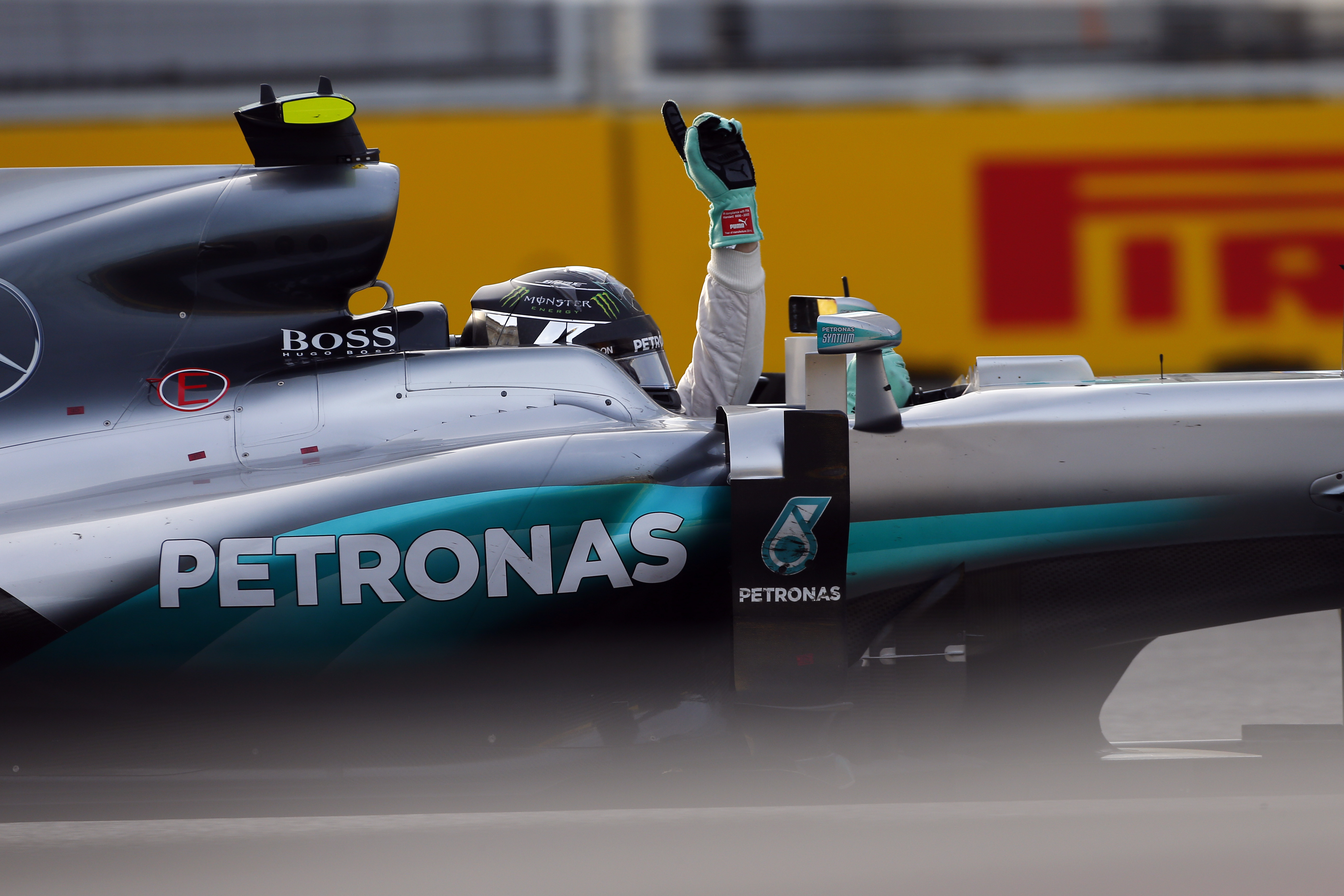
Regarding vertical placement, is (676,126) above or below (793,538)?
above

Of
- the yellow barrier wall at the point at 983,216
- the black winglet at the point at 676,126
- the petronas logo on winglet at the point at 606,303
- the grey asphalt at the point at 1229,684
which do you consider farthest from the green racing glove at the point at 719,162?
the yellow barrier wall at the point at 983,216

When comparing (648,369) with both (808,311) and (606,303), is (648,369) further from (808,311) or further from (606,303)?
(808,311)

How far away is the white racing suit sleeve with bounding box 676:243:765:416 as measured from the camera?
10.5 ft

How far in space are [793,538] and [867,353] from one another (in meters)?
0.38

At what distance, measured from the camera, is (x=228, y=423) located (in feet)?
8.23

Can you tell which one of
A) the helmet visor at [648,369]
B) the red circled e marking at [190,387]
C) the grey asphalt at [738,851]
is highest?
the red circled e marking at [190,387]

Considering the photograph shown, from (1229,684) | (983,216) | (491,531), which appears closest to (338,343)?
(491,531)

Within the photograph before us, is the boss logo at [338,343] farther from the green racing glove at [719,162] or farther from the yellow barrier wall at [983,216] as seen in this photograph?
the yellow barrier wall at [983,216]

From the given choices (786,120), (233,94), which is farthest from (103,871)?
(786,120)

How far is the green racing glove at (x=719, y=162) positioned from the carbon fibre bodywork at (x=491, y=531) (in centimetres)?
64

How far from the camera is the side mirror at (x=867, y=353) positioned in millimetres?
2367

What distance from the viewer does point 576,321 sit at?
3.15 m

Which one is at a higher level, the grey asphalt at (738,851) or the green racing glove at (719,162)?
the green racing glove at (719,162)

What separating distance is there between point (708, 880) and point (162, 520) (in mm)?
1176
